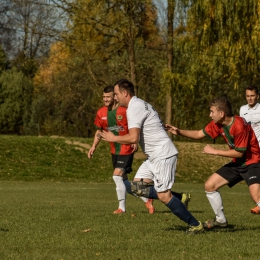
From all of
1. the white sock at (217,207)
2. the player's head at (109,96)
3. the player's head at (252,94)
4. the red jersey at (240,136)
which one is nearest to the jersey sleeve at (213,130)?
the red jersey at (240,136)

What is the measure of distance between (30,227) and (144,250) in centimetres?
250

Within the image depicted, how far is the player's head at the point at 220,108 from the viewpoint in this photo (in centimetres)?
903

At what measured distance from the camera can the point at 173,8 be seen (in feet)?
106

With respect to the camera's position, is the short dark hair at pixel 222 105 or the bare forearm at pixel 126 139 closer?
the bare forearm at pixel 126 139

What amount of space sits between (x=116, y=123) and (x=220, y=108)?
3.55m

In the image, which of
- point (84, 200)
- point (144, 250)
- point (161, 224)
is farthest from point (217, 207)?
point (84, 200)

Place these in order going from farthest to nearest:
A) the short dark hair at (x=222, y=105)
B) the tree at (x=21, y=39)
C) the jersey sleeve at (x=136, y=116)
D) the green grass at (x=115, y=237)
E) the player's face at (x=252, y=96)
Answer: the tree at (x=21, y=39) → the player's face at (x=252, y=96) → the short dark hair at (x=222, y=105) → the jersey sleeve at (x=136, y=116) → the green grass at (x=115, y=237)

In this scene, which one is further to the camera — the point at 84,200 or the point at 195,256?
the point at 84,200

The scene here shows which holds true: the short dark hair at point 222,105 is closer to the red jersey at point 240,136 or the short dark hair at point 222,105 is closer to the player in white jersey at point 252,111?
the red jersey at point 240,136

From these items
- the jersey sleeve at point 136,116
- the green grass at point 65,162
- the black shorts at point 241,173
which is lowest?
the green grass at point 65,162

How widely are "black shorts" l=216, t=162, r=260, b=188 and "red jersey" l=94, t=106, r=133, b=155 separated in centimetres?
302

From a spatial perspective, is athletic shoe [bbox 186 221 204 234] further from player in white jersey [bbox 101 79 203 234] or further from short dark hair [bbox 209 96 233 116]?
short dark hair [bbox 209 96 233 116]

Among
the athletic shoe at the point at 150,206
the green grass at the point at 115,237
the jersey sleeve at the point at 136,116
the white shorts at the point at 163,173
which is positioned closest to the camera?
the green grass at the point at 115,237

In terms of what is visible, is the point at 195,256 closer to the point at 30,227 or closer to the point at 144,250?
the point at 144,250
